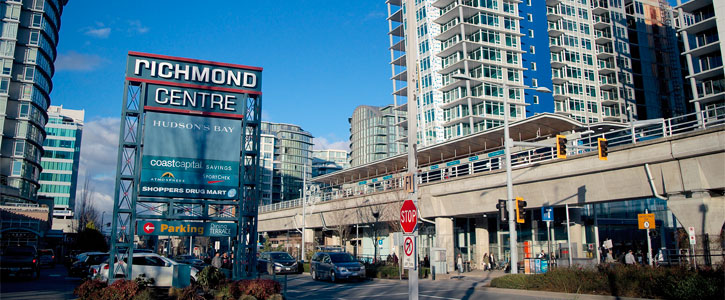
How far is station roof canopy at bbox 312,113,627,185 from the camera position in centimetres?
4203

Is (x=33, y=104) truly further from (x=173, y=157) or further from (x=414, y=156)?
(x=414, y=156)

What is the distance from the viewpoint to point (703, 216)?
22828 millimetres

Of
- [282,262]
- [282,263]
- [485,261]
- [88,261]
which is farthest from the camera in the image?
[485,261]

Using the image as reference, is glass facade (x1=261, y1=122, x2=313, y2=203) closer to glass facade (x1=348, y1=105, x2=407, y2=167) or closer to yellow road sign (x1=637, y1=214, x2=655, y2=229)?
glass facade (x1=348, y1=105, x2=407, y2=167)

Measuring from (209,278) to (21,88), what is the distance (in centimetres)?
7438

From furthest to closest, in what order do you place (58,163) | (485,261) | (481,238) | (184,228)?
(58,163)
(481,238)
(485,261)
(184,228)

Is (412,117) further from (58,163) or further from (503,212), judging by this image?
(58,163)

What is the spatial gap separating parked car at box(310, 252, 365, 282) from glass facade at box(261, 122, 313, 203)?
133m

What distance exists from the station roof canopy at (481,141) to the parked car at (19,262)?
31.7 meters

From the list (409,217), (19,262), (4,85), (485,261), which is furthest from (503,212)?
(4,85)

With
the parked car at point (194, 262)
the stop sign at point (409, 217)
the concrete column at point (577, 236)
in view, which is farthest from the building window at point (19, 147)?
the stop sign at point (409, 217)

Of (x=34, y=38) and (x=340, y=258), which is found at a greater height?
(x=34, y=38)

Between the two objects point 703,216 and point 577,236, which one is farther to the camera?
point 577,236

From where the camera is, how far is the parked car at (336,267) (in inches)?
1143
